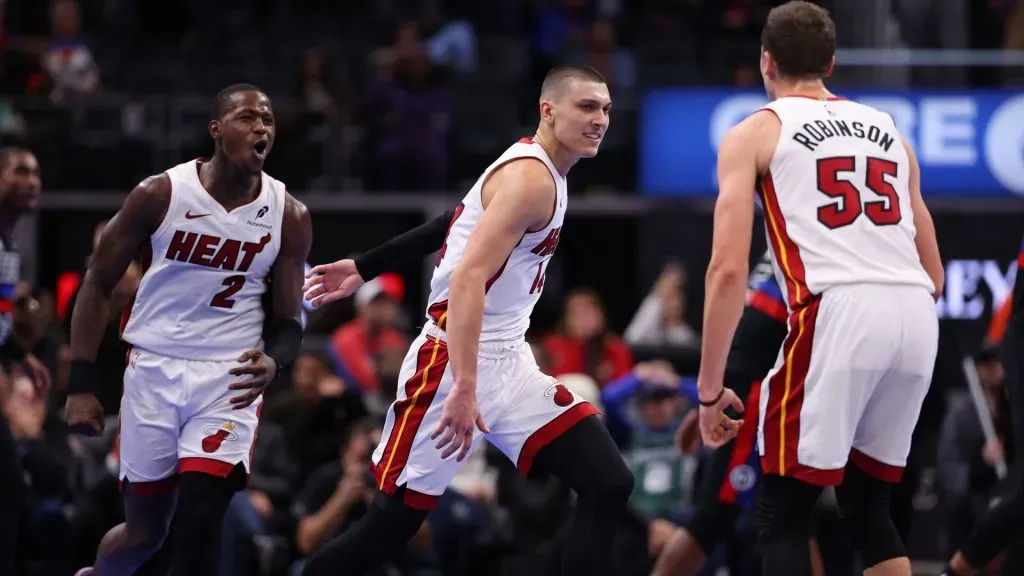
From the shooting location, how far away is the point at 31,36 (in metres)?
15.9

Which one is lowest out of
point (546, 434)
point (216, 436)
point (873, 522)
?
point (873, 522)

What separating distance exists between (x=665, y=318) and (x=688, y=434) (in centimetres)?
574

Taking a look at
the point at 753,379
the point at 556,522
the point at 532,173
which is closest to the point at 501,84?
the point at 556,522

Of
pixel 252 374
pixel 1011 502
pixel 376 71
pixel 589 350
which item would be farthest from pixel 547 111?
pixel 376 71

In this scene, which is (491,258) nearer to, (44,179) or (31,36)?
(44,179)

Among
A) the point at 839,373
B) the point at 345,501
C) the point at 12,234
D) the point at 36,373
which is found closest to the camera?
the point at 839,373

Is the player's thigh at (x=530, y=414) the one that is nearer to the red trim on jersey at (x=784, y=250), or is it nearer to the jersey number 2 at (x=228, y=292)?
the red trim on jersey at (x=784, y=250)

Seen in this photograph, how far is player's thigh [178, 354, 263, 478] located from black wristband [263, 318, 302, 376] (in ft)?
0.49

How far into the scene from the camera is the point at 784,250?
5.11 meters

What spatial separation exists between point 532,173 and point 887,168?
4.05ft

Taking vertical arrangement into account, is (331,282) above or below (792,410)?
above

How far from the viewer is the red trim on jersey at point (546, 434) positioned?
18.1 feet

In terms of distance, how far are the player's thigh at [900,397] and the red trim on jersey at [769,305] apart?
1.51 m

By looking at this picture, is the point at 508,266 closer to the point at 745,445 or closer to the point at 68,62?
the point at 745,445
